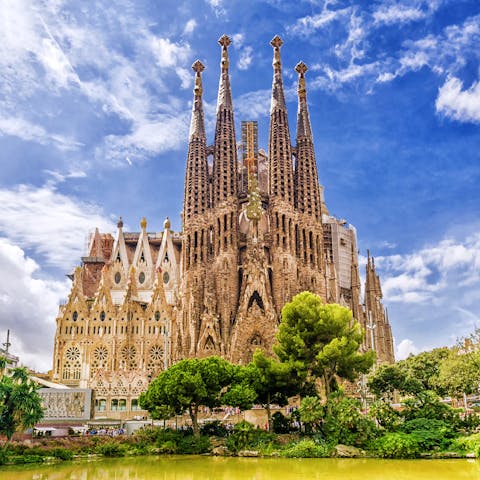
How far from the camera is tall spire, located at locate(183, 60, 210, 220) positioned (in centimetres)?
5694

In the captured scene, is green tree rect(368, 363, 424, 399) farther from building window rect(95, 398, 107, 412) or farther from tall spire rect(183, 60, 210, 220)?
tall spire rect(183, 60, 210, 220)

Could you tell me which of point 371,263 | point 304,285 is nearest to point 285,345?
point 304,285

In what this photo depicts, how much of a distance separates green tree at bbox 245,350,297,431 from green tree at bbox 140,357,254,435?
99 centimetres

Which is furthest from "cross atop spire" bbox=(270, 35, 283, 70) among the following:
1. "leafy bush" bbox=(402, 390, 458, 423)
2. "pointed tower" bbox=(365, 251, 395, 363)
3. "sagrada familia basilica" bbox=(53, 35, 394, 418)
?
"leafy bush" bbox=(402, 390, 458, 423)

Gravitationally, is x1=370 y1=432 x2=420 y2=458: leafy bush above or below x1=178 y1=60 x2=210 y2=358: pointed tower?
below

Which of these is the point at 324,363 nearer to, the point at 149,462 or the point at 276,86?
the point at 149,462

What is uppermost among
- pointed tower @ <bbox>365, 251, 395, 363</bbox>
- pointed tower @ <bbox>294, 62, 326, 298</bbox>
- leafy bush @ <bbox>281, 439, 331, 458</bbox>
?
pointed tower @ <bbox>294, 62, 326, 298</bbox>

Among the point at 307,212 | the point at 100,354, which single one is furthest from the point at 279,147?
the point at 100,354

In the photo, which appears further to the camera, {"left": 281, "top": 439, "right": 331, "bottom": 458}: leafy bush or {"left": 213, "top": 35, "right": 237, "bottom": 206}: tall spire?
{"left": 213, "top": 35, "right": 237, "bottom": 206}: tall spire

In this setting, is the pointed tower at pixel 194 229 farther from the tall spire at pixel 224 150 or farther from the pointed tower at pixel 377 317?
the pointed tower at pixel 377 317

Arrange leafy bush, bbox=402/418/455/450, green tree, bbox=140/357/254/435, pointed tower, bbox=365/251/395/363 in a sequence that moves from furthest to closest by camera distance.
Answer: pointed tower, bbox=365/251/395/363, green tree, bbox=140/357/254/435, leafy bush, bbox=402/418/455/450

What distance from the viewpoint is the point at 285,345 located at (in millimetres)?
33375

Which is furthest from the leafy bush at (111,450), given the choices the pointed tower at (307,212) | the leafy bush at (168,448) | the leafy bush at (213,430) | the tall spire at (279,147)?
the tall spire at (279,147)

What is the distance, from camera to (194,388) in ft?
97.2
